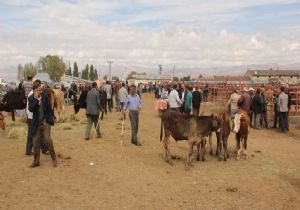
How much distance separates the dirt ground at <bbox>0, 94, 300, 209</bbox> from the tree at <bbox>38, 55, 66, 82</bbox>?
90385 millimetres

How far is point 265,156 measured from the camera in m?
13.6

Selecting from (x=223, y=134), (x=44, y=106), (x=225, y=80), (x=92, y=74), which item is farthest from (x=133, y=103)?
(x=92, y=74)

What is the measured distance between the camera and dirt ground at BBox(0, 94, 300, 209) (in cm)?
857

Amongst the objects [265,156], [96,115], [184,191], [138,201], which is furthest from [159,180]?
[96,115]

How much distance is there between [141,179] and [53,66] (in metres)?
97.9

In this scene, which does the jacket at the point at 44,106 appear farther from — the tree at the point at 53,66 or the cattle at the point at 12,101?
the tree at the point at 53,66

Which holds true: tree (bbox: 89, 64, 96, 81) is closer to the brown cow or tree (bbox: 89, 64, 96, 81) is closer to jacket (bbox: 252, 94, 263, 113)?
jacket (bbox: 252, 94, 263, 113)

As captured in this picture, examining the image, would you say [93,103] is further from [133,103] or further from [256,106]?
[256,106]

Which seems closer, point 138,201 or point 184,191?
point 138,201

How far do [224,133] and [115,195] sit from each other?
16.6ft

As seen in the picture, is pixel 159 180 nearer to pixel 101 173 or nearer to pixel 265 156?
pixel 101 173

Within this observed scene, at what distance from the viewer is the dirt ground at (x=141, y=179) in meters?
8.57

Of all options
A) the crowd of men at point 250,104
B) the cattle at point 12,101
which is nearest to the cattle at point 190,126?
the crowd of men at point 250,104

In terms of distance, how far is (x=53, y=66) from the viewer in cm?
10531
